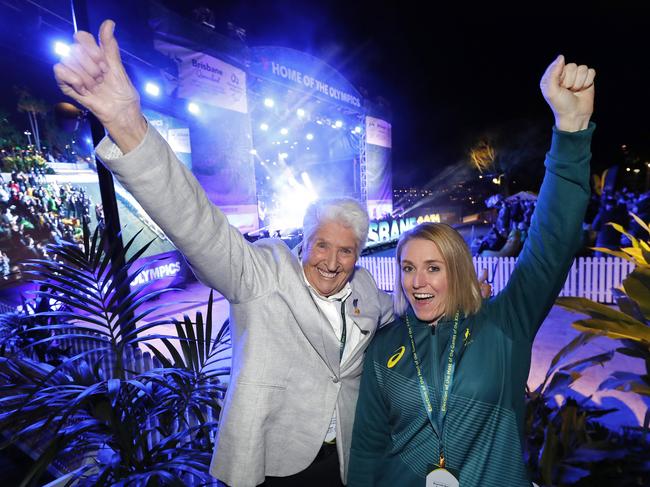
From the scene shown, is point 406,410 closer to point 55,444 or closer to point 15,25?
point 55,444

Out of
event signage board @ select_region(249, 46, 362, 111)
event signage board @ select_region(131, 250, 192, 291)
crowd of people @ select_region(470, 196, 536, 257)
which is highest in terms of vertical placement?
event signage board @ select_region(249, 46, 362, 111)

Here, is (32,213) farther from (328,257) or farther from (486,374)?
(486,374)

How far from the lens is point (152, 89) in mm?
8227

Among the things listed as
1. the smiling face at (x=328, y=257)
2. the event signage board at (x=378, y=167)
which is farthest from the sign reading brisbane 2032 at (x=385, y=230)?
the smiling face at (x=328, y=257)

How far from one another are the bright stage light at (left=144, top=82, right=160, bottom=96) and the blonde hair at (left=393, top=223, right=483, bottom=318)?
341 inches

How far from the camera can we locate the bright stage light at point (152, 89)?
8130 mm

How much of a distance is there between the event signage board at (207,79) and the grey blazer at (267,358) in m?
8.84

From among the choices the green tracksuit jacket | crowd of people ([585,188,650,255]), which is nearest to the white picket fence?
crowd of people ([585,188,650,255])

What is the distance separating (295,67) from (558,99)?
12.6 m

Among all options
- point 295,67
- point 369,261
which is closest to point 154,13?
point 295,67

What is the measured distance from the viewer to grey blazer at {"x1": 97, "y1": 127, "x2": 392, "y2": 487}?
46.1 inches

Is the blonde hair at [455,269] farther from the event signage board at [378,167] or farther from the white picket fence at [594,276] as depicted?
the event signage board at [378,167]

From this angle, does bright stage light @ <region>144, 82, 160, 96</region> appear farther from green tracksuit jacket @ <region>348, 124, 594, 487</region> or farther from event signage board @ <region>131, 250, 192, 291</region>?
green tracksuit jacket @ <region>348, 124, 594, 487</region>

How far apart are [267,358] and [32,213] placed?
7.50 metres
